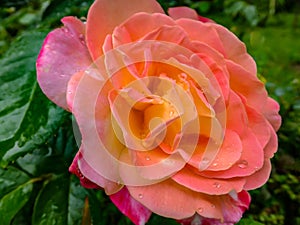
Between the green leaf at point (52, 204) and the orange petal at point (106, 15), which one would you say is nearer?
the orange petal at point (106, 15)

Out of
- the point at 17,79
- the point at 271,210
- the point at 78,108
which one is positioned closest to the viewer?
the point at 78,108

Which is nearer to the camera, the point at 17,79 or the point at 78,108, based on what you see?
the point at 78,108

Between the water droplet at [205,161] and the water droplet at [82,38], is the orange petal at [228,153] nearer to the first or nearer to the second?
the water droplet at [205,161]

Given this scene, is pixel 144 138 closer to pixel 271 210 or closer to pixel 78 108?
pixel 78 108

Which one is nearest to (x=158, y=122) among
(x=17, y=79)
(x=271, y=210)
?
(x=17, y=79)

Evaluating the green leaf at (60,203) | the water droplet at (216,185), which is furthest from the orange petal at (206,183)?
the green leaf at (60,203)

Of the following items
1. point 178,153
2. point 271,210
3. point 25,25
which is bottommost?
point 271,210
